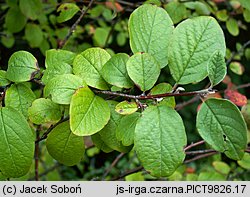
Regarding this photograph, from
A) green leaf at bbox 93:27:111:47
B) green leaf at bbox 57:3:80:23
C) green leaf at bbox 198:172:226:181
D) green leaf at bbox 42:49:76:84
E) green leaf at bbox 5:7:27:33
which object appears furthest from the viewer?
green leaf at bbox 93:27:111:47

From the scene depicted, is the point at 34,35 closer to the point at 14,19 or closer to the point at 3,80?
the point at 14,19

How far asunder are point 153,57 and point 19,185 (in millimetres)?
377

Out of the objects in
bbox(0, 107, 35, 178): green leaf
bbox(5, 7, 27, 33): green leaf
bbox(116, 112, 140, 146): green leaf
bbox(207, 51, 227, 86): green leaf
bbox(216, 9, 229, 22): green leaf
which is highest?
bbox(207, 51, 227, 86): green leaf

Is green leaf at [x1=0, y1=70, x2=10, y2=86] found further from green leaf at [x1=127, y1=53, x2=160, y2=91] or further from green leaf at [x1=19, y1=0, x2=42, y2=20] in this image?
green leaf at [x1=19, y1=0, x2=42, y2=20]

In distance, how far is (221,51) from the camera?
67cm

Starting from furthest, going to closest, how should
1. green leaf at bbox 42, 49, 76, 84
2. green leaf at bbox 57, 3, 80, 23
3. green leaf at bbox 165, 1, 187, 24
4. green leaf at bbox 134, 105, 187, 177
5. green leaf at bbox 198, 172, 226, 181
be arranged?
green leaf at bbox 198, 172, 226, 181 → green leaf at bbox 165, 1, 187, 24 → green leaf at bbox 57, 3, 80, 23 → green leaf at bbox 42, 49, 76, 84 → green leaf at bbox 134, 105, 187, 177

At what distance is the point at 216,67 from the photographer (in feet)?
2.13

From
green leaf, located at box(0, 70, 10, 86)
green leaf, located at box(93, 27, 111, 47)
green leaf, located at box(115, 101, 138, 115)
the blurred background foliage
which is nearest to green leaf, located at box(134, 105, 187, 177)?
green leaf, located at box(115, 101, 138, 115)

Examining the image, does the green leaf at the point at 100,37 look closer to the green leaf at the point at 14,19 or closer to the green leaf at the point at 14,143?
the green leaf at the point at 14,19

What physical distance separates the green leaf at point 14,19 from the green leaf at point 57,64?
757 millimetres

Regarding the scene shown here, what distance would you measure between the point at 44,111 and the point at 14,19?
2.85 feet

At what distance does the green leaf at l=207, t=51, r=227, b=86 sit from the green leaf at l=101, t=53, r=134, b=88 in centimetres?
13

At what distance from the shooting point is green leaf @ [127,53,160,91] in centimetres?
67

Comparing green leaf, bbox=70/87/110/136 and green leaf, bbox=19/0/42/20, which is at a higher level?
green leaf, bbox=70/87/110/136
